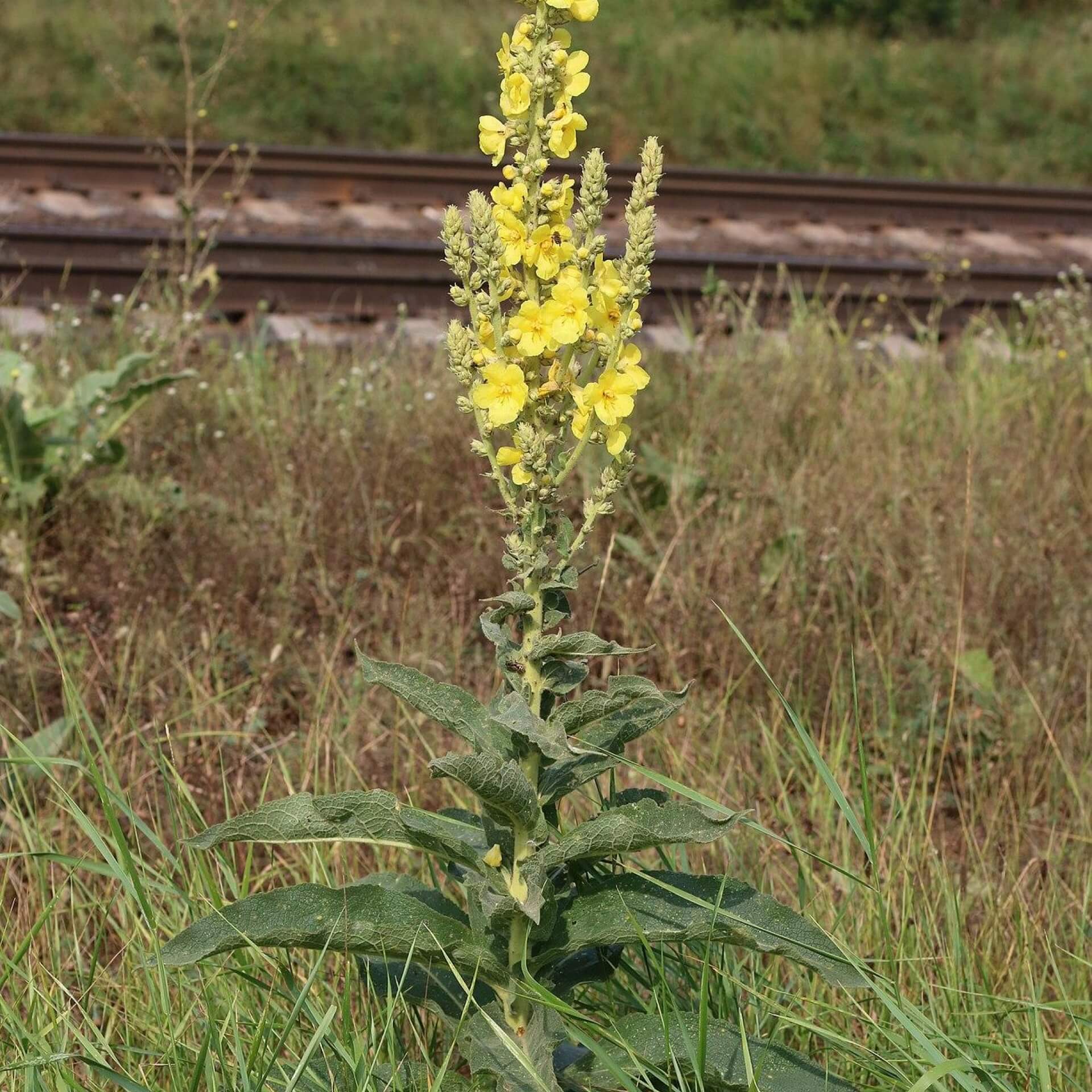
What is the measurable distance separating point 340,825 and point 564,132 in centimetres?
102

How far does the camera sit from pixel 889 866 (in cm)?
280

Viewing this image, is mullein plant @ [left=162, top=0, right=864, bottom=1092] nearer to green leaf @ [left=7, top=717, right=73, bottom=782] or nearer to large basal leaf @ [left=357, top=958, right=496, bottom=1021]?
large basal leaf @ [left=357, top=958, right=496, bottom=1021]

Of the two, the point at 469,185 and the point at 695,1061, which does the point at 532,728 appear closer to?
the point at 695,1061

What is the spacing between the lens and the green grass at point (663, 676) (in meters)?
2.35

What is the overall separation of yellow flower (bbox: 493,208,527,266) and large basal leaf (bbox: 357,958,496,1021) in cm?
102

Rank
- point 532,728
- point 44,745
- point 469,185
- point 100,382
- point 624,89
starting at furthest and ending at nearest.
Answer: point 624,89
point 469,185
point 100,382
point 44,745
point 532,728

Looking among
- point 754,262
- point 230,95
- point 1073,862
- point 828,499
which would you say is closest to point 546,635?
point 1073,862

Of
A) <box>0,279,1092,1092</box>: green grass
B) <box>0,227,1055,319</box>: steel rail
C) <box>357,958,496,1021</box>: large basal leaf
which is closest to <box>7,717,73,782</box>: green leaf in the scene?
<box>0,279,1092,1092</box>: green grass

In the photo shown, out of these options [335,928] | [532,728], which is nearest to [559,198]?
[532,728]

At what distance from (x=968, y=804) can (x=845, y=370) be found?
2716 millimetres

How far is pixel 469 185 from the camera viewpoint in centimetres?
930

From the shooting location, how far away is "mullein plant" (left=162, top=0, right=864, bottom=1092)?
6.42 feet

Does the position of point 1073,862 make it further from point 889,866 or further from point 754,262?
point 754,262

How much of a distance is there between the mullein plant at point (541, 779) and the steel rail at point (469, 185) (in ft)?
23.3
